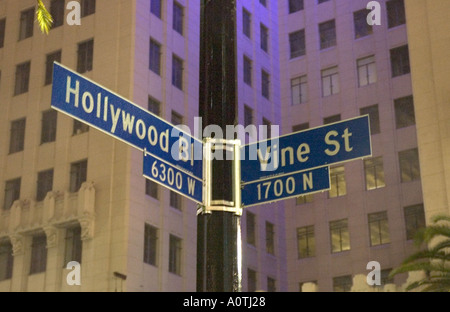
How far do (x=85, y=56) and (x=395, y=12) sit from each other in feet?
64.9

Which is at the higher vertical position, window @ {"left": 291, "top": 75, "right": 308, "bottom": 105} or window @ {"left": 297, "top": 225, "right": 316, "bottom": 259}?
window @ {"left": 291, "top": 75, "right": 308, "bottom": 105}

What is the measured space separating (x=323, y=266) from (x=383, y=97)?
36.3ft

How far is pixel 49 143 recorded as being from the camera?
46656mm

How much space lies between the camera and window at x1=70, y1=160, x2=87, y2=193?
44.4 m

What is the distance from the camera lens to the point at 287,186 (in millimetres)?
8828

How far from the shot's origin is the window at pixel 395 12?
51406mm

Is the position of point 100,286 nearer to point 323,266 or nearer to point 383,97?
point 323,266

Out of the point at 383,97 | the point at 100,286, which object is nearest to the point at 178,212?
the point at 100,286

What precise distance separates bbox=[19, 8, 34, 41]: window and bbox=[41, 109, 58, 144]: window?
20.1 feet

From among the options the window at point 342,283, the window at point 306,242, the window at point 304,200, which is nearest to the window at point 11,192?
the window at point 304,200

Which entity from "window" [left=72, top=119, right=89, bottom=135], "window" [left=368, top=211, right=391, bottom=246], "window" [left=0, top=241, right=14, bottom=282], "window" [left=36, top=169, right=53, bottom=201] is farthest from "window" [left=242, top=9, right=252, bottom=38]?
"window" [left=0, top=241, right=14, bottom=282]

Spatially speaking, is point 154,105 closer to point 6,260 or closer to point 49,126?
point 49,126

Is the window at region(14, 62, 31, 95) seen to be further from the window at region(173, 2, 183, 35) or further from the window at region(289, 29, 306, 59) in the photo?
the window at region(289, 29, 306, 59)
